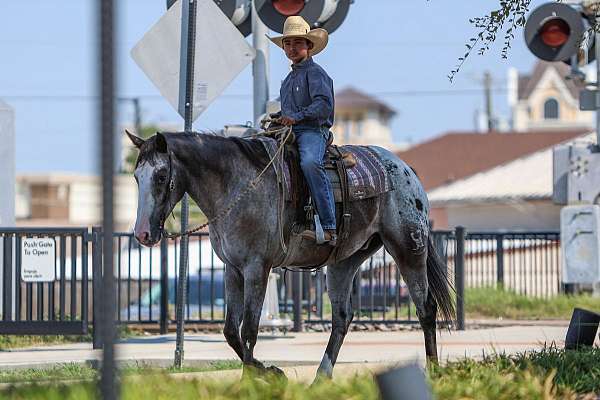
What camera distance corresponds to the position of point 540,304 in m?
23.0

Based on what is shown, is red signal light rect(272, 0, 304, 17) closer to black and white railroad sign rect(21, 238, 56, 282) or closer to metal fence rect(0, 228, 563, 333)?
metal fence rect(0, 228, 563, 333)

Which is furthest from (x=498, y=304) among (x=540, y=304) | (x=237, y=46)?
(x=237, y=46)

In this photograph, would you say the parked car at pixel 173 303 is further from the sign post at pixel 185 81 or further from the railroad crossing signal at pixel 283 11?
the sign post at pixel 185 81

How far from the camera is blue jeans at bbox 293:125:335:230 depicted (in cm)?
1117

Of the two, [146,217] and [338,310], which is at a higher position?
[146,217]

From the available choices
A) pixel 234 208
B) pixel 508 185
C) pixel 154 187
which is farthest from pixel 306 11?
pixel 508 185

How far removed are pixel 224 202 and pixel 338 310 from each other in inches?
67.2

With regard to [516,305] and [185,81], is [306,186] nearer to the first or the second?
[185,81]

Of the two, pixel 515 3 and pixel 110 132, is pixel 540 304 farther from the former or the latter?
pixel 110 132

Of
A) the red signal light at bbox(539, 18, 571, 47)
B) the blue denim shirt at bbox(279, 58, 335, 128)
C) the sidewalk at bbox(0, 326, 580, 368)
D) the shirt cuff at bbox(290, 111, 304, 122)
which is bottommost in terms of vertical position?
the sidewalk at bbox(0, 326, 580, 368)

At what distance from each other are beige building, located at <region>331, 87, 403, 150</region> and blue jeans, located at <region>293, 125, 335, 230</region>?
155385mm

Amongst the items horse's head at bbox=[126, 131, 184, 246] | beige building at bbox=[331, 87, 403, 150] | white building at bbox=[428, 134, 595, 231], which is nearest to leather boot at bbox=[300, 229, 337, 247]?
horse's head at bbox=[126, 131, 184, 246]

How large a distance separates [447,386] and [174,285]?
1218cm

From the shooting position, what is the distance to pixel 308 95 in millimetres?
11469
